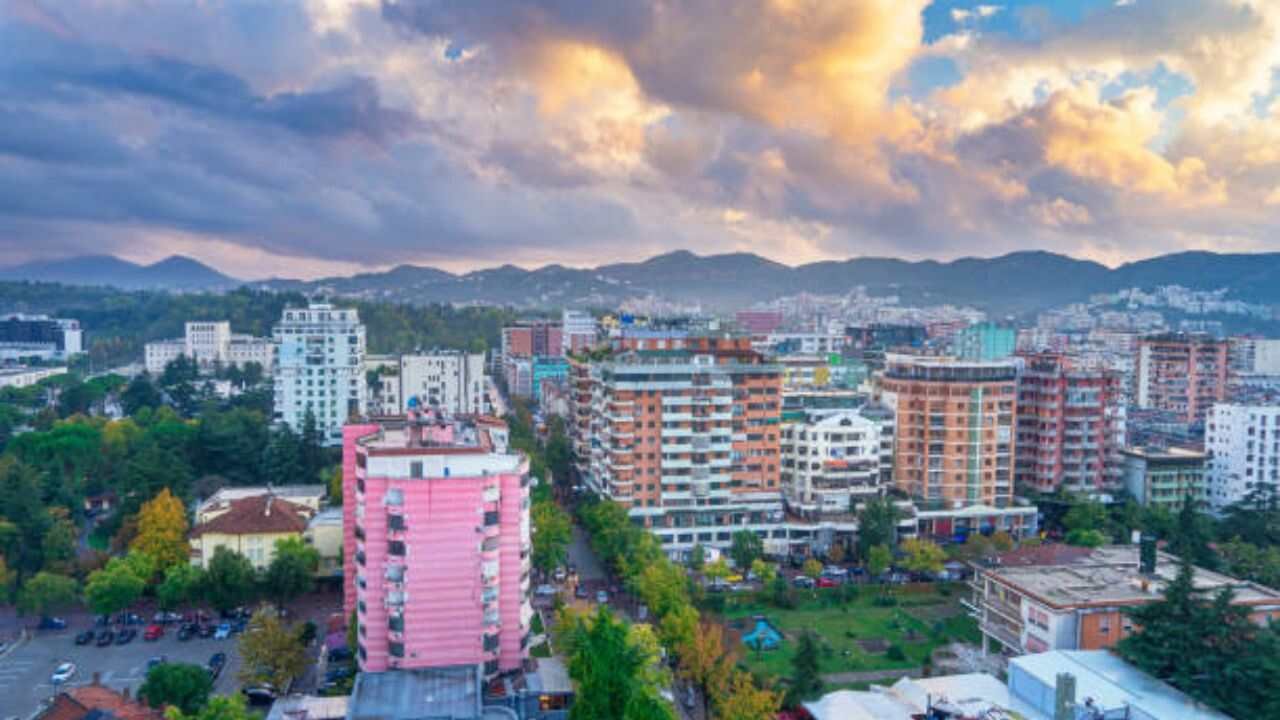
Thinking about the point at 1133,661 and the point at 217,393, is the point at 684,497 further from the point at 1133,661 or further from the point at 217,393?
the point at 217,393

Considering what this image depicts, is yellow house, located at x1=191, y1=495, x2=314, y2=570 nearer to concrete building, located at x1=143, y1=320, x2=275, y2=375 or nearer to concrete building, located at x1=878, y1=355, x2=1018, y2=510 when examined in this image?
concrete building, located at x1=878, y1=355, x2=1018, y2=510

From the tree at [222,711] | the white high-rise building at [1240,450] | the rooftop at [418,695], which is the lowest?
the rooftop at [418,695]

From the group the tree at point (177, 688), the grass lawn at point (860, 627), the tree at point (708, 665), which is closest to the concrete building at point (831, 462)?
the grass lawn at point (860, 627)

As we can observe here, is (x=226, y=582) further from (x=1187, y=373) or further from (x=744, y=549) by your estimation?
(x=1187, y=373)

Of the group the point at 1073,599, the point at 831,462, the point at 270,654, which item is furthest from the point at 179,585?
the point at 1073,599

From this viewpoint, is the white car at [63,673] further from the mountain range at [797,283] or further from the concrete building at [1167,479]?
the mountain range at [797,283]

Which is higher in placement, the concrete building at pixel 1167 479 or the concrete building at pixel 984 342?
the concrete building at pixel 984 342

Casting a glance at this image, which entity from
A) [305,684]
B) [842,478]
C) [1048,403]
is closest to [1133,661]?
[842,478]
